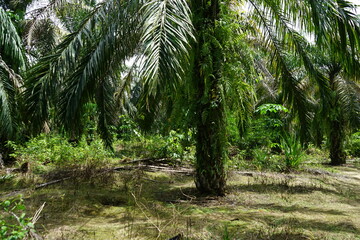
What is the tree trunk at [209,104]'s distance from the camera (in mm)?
5301

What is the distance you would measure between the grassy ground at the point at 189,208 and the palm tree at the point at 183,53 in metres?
0.98

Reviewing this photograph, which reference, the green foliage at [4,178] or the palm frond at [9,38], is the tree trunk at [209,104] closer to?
the green foliage at [4,178]

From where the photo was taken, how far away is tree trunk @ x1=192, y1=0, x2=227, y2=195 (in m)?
5.30

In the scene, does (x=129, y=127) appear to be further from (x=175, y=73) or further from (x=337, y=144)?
(x=337, y=144)

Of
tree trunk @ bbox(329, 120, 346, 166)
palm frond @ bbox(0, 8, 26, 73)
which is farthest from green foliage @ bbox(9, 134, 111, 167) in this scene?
tree trunk @ bbox(329, 120, 346, 166)

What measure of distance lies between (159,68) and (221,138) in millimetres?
2619

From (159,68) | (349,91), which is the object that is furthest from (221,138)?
(349,91)

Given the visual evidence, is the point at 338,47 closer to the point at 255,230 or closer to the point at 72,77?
the point at 255,230

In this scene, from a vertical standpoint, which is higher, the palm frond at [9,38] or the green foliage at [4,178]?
the palm frond at [9,38]

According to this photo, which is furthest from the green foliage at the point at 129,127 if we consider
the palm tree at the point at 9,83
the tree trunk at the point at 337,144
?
the tree trunk at the point at 337,144

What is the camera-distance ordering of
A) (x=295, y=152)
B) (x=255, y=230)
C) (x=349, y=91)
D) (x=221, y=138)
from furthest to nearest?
(x=349, y=91)
(x=295, y=152)
(x=221, y=138)
(x=255, y=230)

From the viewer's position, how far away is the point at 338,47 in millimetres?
4914

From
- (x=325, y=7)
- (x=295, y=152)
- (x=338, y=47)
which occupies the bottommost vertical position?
(x=295, y=152)

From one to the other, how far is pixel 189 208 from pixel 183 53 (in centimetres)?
260
